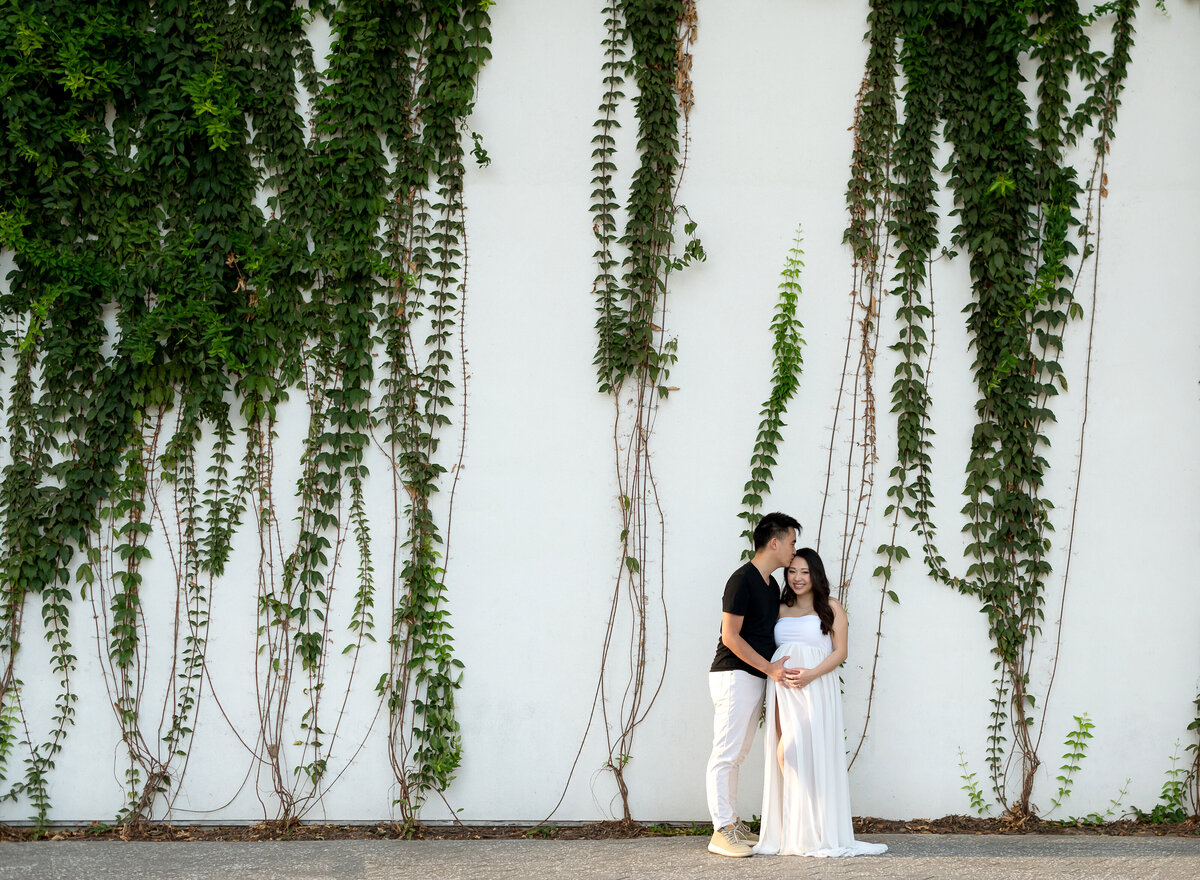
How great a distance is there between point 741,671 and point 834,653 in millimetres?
434

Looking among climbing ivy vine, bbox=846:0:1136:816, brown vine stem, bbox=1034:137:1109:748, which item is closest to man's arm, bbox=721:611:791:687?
climbing ivy vine, bbox=846:0:1136:816

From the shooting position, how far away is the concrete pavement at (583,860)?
3.96m

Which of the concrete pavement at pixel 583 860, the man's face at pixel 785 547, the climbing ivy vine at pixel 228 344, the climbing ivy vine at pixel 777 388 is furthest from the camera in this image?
the climbing ivy vine at pixel 777 388

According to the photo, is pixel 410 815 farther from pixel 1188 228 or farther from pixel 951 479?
pixel 1188 228

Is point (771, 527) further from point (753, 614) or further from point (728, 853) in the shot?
point (728, 853)

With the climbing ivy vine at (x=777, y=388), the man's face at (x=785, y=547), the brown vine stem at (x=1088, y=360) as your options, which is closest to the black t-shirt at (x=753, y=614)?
the man's face at (x=785, y=547)

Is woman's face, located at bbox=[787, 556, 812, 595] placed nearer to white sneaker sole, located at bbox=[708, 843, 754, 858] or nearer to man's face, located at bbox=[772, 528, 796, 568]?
man's face, located at bbox=[772, 528, 796, 568]

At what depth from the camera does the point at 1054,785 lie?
192 inches

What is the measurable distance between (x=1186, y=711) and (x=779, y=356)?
8.94ft

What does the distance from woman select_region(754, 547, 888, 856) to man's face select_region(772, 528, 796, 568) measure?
286 mm

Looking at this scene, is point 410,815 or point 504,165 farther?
point 504,165

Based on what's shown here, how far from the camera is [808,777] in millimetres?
4211

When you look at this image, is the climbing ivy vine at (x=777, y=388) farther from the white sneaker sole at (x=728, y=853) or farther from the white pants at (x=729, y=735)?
the white sneaker sole at (x=728, y=853)

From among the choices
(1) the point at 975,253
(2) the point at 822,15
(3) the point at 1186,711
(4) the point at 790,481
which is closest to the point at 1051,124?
(1) the point at 975,253
